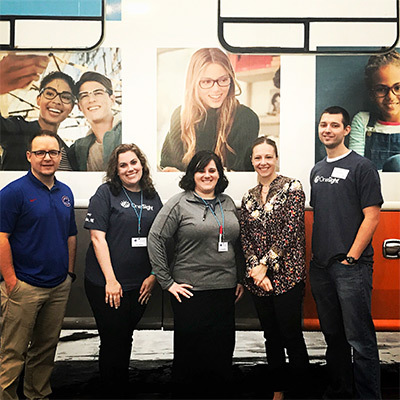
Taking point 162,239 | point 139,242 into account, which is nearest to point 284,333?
point 162,239

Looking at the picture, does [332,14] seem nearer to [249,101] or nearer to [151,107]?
[249,101]

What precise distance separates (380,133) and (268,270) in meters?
1.09

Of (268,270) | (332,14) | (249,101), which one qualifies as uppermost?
(332,14)

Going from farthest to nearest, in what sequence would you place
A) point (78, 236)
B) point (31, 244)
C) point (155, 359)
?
1. point (155, 359)
2. point (78, 236)
3. point (31, 244)

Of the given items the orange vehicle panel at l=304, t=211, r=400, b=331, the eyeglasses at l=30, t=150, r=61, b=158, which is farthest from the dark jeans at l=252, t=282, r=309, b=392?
the eyeglasses at l=30, t=150, r=61, b=158

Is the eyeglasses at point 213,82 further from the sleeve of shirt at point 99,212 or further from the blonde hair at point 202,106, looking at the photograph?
the sleeve of shirt at point 99,212

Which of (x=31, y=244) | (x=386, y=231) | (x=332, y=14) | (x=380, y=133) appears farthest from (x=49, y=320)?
(x=332, y=14)

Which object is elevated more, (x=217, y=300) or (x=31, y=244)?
(x=31, y=244)

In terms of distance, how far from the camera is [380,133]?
9.50 feet

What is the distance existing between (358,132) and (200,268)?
4.22 ft

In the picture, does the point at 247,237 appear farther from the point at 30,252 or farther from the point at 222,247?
the point at 30,252

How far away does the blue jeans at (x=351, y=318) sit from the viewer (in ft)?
9.17

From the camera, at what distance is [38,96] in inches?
114

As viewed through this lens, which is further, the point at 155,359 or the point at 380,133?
the point at 155,359
